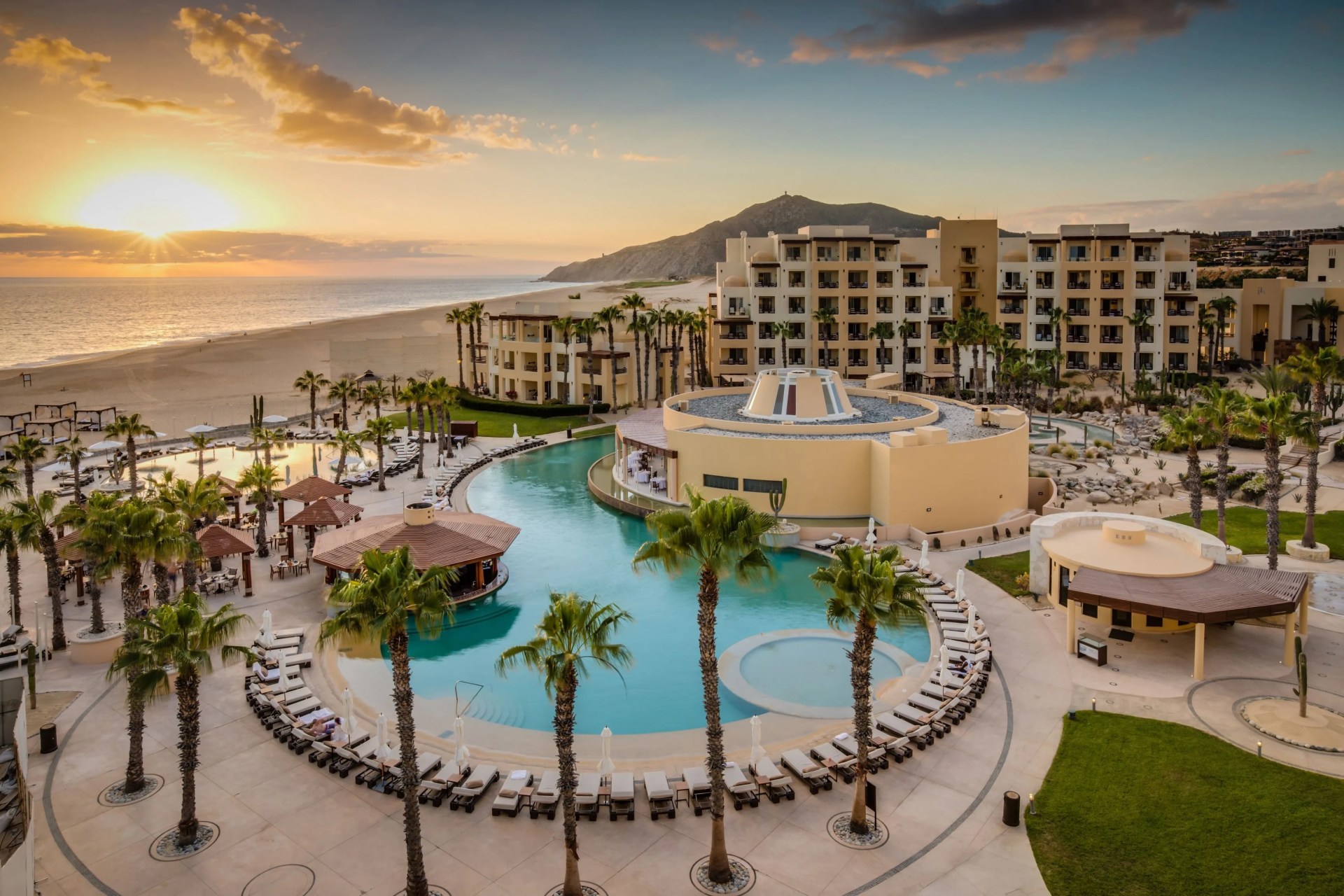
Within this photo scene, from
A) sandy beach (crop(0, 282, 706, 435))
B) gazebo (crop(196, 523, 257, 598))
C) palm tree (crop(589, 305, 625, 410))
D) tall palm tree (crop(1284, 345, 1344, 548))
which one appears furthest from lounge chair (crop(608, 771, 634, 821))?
sandy beach (crop(0, 282, 706, 435))

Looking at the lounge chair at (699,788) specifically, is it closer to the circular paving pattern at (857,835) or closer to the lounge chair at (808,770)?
the lounge chair at (808,770)

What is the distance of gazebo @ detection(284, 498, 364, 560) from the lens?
34375 mm

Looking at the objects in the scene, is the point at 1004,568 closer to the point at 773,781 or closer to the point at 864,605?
the point at 773,781

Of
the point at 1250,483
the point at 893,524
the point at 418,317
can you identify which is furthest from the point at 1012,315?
the point at 418,317

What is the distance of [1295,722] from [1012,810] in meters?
8.74

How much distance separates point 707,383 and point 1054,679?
201 ft

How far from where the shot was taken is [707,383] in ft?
272

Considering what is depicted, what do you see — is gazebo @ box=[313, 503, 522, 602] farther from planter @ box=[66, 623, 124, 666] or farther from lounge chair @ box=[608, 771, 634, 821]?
lounge chair @ box=[608, 771, 634, 821]

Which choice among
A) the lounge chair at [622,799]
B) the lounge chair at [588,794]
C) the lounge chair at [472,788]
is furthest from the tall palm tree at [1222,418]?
the lounge chair at [472,788]

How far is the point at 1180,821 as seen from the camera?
1666cm

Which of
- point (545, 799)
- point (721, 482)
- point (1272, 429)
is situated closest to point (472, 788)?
point (545, 799)

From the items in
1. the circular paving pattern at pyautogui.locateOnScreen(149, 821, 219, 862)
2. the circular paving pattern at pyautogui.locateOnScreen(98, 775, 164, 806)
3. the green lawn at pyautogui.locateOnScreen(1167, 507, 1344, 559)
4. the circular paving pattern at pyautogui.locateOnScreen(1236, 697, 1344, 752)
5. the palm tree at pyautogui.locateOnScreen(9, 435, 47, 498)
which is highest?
the palm tree at pyautogui.locateOnScreen(9, 435, 47, 498)

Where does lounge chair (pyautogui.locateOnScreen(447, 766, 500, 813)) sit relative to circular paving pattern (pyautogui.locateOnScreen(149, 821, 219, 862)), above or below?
above

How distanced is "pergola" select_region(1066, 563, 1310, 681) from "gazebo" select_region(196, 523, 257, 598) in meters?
27.4
